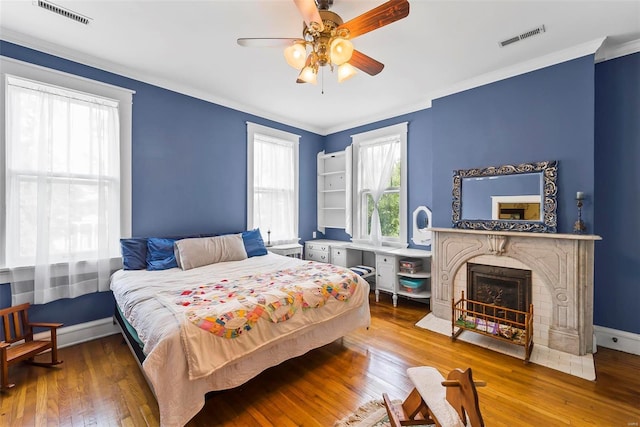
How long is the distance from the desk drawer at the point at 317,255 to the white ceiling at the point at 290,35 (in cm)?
254

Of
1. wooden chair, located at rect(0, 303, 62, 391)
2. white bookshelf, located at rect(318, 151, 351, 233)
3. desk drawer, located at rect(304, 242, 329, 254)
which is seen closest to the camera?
wooden chair, located at rect(0, 303, 62, 391)

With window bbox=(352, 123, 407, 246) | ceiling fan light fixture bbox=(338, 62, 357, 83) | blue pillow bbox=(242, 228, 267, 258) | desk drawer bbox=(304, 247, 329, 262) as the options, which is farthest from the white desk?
ceiling fan light fixture bbox=(338, 62, 357, 83)

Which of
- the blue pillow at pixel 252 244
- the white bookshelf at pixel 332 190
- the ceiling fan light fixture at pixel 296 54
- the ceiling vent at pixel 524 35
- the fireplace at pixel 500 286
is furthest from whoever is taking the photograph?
the white bookshelf at pixel 332 190

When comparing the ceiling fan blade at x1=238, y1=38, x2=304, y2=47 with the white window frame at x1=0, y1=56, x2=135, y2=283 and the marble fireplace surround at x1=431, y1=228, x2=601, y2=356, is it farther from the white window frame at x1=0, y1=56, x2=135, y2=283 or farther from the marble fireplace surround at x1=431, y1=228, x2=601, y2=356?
the marble fireplace surround at x1=431, y1=228, x2=601, y2=356

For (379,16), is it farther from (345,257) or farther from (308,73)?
(345,257)

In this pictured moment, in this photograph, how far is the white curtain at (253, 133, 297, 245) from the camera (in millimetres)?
4414

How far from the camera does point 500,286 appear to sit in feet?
9.86

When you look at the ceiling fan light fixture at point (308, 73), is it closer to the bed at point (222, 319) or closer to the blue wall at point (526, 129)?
the bed at point (222, 319)

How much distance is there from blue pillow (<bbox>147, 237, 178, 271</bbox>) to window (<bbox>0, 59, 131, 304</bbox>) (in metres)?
0.36

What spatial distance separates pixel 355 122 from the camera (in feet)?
15.8

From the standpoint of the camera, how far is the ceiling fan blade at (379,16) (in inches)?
62.1

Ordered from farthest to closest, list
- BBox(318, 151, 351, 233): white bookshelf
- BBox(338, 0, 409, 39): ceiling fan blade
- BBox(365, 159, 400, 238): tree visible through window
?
BBox(318, 151, 351, 233): white bookshelf
BBox(365, 159, 400, 238): tree visible through window
BBox(338, 0, 409, 39): ceiling fan blade

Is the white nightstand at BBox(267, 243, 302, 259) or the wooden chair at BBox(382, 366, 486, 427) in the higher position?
the white nightstand at BBox(267, 243, 302, 259)

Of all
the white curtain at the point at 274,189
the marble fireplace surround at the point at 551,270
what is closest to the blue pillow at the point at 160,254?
the white curtain at the point at 274,189
